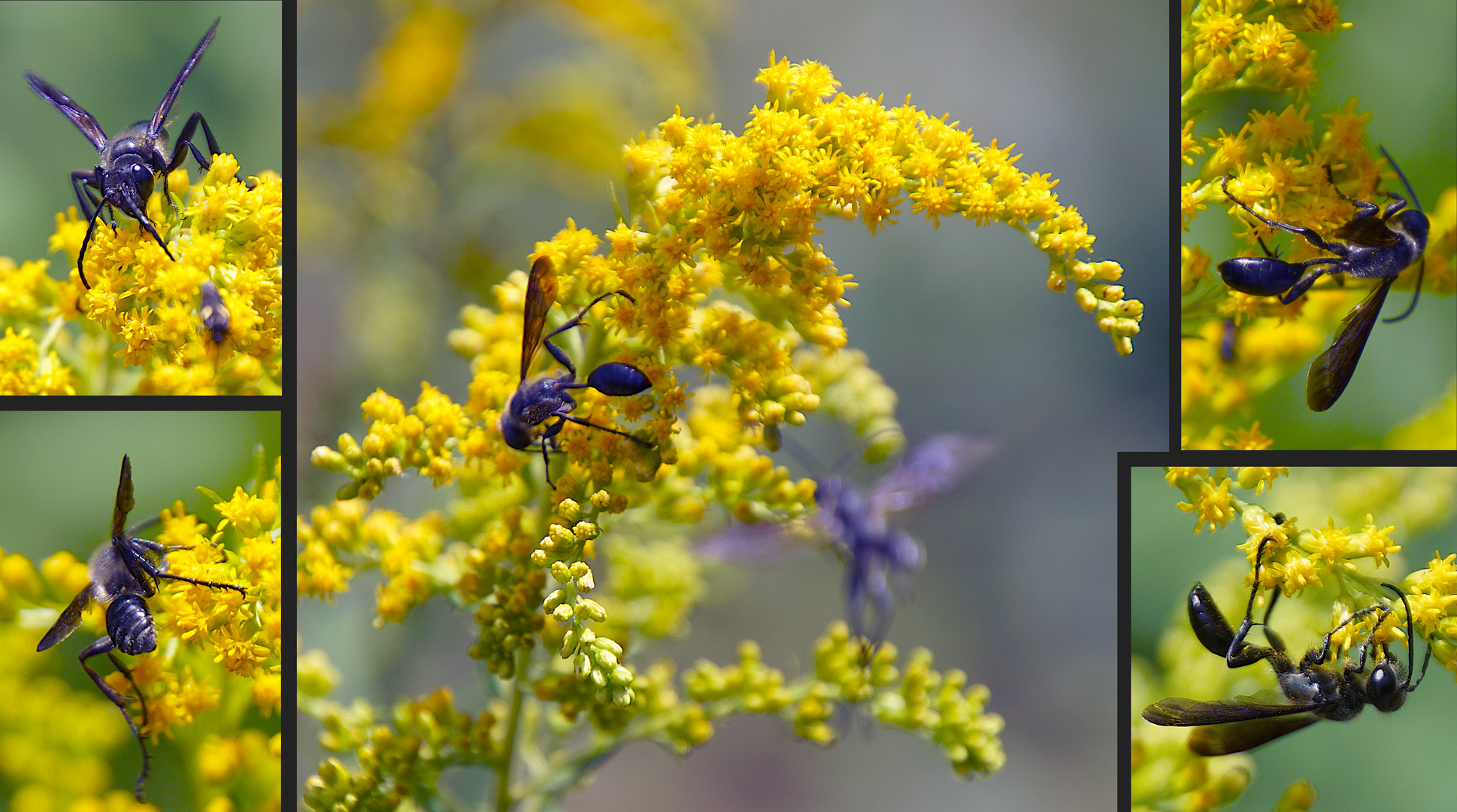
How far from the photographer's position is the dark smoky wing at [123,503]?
92 centimetres

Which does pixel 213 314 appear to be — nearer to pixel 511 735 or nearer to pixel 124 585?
pixel 124 585

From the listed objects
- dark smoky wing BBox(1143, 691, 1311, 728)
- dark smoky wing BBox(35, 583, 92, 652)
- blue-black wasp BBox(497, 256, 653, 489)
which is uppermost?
blue-black wasp BBox(497, 256, 653, 489)

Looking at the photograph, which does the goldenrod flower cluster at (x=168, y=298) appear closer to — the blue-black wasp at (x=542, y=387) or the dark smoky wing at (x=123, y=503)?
the dark smoky wing at (x=123, y=503)

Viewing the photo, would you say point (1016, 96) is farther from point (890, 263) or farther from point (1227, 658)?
point (1227, 658)

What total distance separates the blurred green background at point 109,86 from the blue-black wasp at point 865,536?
2.37 ft

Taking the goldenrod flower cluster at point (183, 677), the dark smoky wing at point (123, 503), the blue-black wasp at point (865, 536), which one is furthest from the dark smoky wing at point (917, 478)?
the dark smoky wing at point (123, 503)

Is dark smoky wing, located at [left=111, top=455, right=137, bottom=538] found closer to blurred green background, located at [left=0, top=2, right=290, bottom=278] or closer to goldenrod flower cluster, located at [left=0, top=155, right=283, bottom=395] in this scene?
goldenrod flower cluster, located at [left=0, top=155, right=283, bottom=395]

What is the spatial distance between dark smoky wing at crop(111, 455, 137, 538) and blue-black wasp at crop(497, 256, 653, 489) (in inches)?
14.9

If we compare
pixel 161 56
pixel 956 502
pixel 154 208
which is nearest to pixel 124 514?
pixel 154 208

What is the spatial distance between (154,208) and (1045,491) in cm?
192

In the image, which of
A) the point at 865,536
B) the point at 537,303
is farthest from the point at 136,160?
the point at 865,536

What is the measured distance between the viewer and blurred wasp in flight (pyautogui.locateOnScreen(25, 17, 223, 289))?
0.90 metres

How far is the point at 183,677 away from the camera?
0.96m

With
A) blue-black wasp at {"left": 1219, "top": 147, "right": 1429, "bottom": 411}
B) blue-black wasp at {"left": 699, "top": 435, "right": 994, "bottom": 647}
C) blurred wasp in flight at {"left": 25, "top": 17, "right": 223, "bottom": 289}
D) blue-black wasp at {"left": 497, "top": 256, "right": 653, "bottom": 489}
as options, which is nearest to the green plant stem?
blue-black wasp at {"left": 497, "top": 256, "right": 653, "bottom": 489}
